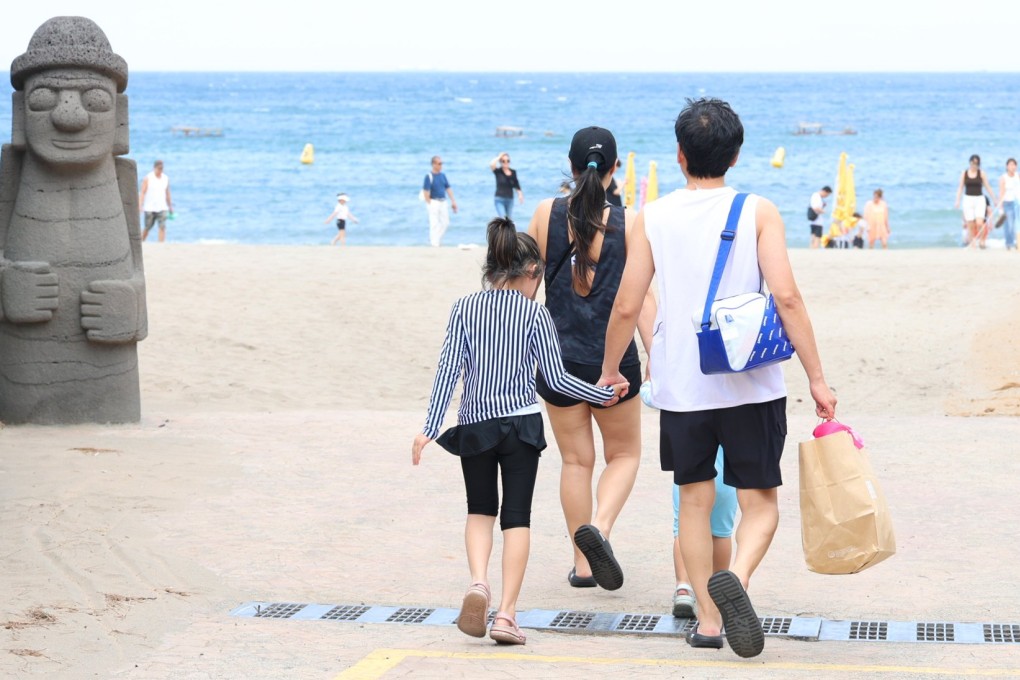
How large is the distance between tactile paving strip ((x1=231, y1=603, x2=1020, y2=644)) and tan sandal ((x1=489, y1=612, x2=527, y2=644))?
Result: 415 millimetres

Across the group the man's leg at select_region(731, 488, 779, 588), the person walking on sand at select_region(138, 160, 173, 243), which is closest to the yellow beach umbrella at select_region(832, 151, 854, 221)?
the person walking on sand at select_region(138, 160, 173, 243)

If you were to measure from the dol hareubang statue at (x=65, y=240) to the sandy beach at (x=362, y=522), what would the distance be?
0.36 m

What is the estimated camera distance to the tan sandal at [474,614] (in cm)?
470

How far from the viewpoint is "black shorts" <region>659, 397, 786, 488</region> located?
4590 mm

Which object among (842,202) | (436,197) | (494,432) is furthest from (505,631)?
(842,202)

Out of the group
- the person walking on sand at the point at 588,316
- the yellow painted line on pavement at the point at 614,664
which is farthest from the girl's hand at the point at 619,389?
the yellow painted line on pavement at the point at 614,664

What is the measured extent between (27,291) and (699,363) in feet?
18.7

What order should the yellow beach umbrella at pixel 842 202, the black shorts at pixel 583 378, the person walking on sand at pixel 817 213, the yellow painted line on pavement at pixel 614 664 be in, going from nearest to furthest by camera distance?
the yellow painted line on pavement at pixel 614 664
the black shorts at pixel 583 378
the person walking on sand at pixel 817 213
the yellow beach umbrella at pixel 842 202

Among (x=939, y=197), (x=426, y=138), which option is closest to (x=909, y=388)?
(x=939, y=197)

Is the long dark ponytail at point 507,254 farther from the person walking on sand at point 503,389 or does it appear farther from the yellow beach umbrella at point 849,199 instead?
the yellow beach umbrella at point 849,199

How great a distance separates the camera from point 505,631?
4.79 m

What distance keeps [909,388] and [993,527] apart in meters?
5.83

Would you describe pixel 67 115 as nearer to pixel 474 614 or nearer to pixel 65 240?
pixel 65 240

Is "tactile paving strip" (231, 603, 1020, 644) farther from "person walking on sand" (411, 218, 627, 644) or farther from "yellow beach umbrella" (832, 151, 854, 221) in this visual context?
"yellow beach umbrella" (832, 151, 854, 221)
